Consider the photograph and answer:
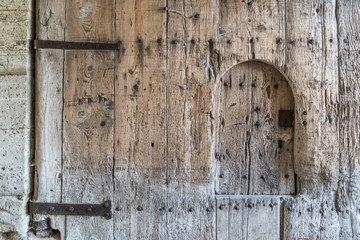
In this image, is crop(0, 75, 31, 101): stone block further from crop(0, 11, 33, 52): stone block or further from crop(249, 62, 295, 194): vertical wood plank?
crop(249, 62, 295, 194): vertical wood plank

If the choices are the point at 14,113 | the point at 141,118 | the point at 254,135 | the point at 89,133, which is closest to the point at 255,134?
the point at 254,135

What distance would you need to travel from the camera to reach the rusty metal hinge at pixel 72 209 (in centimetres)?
154

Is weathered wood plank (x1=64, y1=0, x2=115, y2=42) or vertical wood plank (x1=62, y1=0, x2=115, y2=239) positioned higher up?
weathered wood plank (x1=64, y1=0, x2=115, y2=42)

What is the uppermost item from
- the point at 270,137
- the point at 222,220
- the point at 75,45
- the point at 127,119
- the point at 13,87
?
the point at 75,45

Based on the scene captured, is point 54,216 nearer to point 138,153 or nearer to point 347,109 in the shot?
point 138,153

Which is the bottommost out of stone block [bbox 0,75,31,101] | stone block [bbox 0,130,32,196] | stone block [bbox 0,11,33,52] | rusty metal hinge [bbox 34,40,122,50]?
stone block [bbox 0,130,32,196]

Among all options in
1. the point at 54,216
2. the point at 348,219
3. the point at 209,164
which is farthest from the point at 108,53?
the point at 348,219

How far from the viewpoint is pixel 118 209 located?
1.54 m

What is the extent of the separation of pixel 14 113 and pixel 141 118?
2.46 ft

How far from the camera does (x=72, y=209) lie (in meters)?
1.54

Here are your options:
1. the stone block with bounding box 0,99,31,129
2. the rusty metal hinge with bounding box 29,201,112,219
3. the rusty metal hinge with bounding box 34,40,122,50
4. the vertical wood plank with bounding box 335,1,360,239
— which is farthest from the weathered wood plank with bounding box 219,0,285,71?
the stone block with bounding box 0,99,31,129

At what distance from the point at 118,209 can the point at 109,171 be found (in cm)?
24

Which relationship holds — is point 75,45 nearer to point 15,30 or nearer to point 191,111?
point 15,30

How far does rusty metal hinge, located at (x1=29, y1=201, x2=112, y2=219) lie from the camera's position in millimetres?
1537
